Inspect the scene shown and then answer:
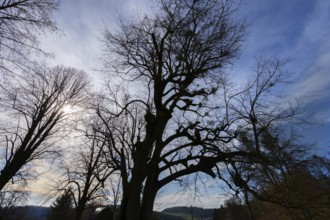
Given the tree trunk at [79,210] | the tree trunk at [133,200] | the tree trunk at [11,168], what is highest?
the tree trunk at [11,168]

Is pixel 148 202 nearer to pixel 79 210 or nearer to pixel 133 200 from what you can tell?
pixel 133 200

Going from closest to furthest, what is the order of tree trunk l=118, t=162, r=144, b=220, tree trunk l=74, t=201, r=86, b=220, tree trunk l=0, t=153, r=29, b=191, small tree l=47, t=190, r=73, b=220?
tree trunk l=118, t=162, r=144, b=220, tree trunk l=0, t=153, r=29, b=191, tree trunk l=74, t=201, r=86, b=220, small tree l=47, t=190, r=73, b=220

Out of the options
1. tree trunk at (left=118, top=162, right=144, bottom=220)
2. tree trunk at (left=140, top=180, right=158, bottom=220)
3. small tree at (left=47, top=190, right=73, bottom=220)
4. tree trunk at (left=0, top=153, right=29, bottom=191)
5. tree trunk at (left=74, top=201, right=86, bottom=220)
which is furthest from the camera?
small tree at (left=47, top=190, right=73, bottom=220)

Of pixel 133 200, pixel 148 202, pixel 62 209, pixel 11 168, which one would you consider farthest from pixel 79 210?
pixel 62 209

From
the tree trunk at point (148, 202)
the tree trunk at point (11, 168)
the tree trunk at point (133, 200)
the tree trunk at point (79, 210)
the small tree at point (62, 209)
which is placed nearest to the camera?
the tree trunk at point (133, 200)

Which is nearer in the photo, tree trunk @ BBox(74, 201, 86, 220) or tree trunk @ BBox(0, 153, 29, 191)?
tree trunk @ BBox(0, 153, 29, 191)

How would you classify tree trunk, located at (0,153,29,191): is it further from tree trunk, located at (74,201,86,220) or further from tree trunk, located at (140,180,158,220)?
tree trunk, located at (140,180,158,220)

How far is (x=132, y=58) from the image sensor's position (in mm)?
9961

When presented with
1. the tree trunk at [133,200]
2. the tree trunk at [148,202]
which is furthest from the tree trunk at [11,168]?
the tree trunk at [148,202]

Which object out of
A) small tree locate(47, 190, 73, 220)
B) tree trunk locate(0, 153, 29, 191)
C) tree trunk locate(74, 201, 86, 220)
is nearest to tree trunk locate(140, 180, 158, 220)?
tree trunk locate(0, 153, 29, 191)

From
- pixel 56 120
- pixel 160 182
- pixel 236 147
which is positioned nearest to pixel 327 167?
pixel 236 147

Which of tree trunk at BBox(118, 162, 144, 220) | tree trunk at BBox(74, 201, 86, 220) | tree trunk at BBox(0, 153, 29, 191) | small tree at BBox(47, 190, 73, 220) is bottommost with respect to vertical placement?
tree trunk at BBox(118, 162, 144, 220)

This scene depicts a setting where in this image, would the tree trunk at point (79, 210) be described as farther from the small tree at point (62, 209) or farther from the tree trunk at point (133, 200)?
the small tree at point (62, 209)

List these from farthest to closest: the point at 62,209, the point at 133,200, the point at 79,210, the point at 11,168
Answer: the point at 62,209
the point at 79,210
the point at 11,168
the point at 133,200
